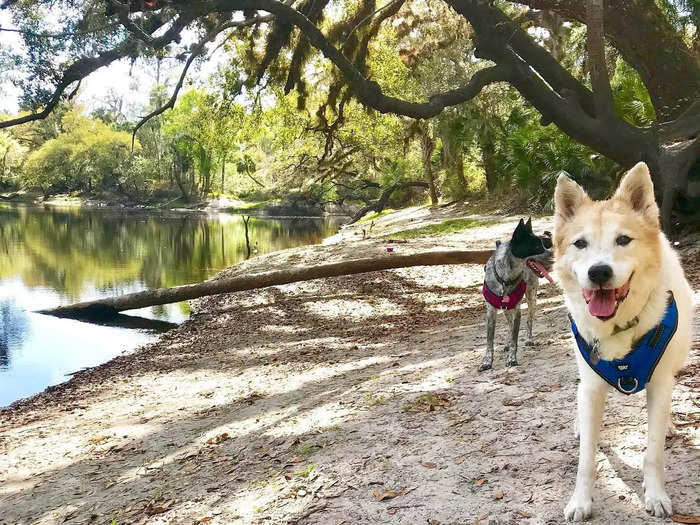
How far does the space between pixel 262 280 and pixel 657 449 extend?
12.3 meters

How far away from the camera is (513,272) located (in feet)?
20.4

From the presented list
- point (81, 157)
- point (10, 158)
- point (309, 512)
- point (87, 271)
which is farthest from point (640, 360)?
point (10, 158)

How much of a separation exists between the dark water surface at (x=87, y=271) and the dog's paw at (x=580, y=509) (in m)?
10.5

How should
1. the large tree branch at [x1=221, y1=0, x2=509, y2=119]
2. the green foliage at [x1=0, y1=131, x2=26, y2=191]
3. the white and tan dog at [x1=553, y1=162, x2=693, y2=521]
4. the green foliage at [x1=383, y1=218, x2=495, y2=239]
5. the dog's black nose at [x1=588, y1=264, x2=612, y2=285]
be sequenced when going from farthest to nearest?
the green foliage at [x1=0, y1=131, x2=26, y2=191], the green foliage at [x1=383, y1=218, x2=495, y2=239], the large tree branch at [x1=221, y1=0, x2=509, y2=119], the white and tan dog at [x1=553, y1=162, x2=693, y2=521], the dog's black nose at [x1=588, y1=264, x2=612, y2=285]

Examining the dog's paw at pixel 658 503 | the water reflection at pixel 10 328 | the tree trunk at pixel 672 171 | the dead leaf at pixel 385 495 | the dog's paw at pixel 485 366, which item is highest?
the tree trunk at pixel 672 171

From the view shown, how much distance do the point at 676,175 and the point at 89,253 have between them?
99.1ft

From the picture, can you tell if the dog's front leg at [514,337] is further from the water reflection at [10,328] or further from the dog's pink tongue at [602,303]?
the water reflection at [10,328]

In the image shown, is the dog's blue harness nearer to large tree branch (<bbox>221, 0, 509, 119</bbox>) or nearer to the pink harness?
the pink harness

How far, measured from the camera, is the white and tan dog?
9.66 ft

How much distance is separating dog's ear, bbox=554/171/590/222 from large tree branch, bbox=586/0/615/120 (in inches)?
363

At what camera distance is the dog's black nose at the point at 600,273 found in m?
2.85

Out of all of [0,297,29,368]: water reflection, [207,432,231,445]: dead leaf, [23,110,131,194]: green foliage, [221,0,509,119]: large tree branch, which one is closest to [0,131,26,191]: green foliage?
[23,110,131,194]: green foliage

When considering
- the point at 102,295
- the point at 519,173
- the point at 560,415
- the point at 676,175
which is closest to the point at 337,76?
the point at 519,173

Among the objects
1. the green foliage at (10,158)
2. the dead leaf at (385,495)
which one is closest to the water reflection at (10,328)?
the dead leaf at (385,495)
